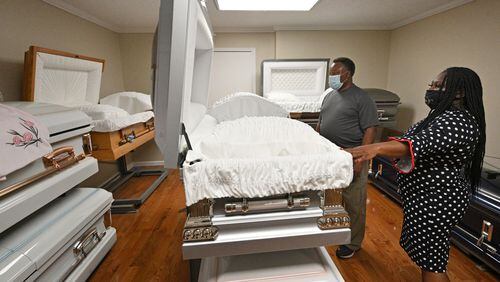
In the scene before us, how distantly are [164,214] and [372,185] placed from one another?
267 cm

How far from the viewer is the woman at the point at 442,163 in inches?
39.1

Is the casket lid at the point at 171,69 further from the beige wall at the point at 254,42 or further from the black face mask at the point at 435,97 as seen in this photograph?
the beige wall at the point at 254,42

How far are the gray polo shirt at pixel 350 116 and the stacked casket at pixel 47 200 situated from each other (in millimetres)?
1855

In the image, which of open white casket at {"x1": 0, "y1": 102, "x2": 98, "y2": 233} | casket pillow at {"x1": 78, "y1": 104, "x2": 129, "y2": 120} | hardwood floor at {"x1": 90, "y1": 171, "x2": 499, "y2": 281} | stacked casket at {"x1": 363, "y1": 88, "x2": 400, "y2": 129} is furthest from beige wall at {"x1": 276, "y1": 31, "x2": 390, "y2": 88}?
open white casket at {"x1": 0, "y1": 102, "x2": 98, "y2": 233}

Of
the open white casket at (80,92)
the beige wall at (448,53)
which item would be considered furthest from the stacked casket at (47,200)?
the beige wall at (448,53)

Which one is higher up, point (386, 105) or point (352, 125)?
point (386, 105)

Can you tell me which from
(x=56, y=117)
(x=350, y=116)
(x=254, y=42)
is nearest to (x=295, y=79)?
(x=254, y=42)

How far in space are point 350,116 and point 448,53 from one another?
2.09 metres

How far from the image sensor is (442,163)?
109cm

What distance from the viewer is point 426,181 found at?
1120 millimetres

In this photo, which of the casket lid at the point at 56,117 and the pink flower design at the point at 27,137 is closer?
the pink flower design at the point at 27,137

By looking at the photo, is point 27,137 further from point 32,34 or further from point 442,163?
point 442,163

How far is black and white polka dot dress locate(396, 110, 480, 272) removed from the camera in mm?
993

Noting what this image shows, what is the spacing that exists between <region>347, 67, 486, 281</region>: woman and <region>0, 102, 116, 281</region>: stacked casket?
1.73 meters
